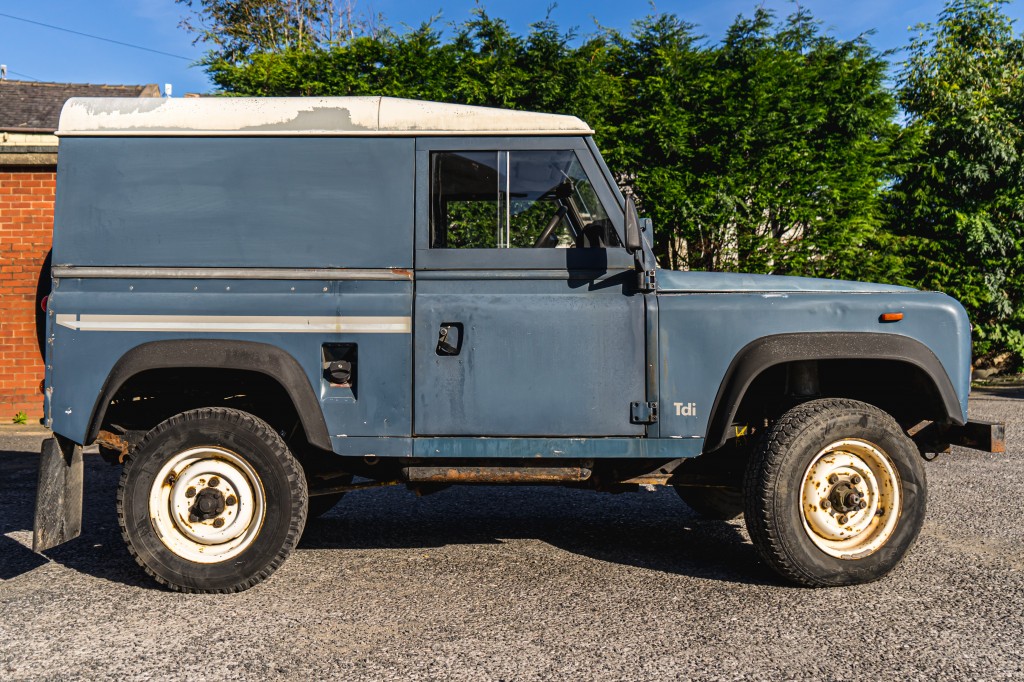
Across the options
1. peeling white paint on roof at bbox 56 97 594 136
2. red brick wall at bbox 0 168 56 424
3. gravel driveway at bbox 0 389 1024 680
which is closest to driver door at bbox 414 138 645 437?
peeling white paint on roof at bbox 56 97 594 136

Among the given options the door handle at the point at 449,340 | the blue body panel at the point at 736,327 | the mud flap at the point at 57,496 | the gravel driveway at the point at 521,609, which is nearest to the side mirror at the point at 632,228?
the blue body panel at the point at 736,327

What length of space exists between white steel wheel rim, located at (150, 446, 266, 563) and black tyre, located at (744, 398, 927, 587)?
260 centimetres

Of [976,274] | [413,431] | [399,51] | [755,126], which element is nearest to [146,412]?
[413,431]

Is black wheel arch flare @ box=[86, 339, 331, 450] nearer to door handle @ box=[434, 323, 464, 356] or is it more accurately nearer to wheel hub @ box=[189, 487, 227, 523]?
wheel hub @ box=[189, 487, 227, 523]

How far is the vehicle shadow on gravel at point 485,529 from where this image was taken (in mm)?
4477

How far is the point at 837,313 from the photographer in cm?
403

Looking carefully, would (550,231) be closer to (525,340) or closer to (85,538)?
(525,340)

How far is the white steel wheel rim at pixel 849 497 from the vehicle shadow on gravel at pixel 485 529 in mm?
417

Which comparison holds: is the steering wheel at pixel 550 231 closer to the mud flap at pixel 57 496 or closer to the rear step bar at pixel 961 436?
the rear step bar at pixel 961 436

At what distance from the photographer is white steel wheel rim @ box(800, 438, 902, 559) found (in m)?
4.04

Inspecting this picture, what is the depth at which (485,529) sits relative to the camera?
5.24 meters

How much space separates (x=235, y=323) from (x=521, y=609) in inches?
79.7

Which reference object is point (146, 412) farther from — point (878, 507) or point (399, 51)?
point (399, 51)

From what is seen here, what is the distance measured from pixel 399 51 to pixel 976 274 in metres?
9.91
